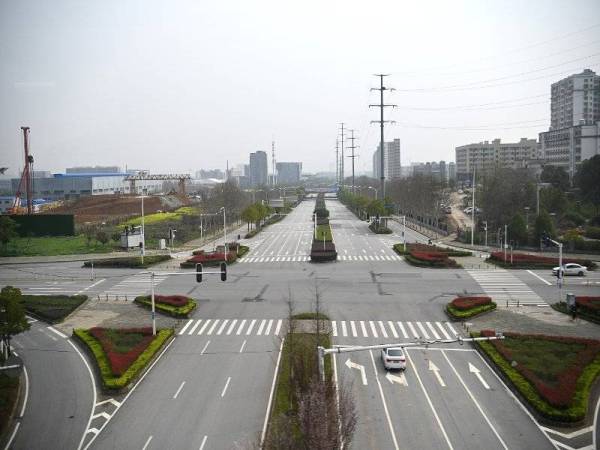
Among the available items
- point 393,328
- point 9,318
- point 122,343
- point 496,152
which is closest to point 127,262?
point 122,343

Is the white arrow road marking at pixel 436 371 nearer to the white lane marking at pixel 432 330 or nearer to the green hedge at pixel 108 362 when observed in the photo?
the white lane marking at pixel 432 330

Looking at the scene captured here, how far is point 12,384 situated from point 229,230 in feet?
163

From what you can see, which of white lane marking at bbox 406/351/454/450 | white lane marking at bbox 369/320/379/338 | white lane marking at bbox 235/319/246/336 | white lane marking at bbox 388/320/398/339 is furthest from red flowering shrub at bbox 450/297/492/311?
white lane marking at bbox 235/319/246/336

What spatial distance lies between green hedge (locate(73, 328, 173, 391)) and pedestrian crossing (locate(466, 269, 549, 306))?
674 inches

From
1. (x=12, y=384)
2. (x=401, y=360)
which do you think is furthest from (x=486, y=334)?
(x=12, y=384)

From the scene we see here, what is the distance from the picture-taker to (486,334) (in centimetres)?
2270

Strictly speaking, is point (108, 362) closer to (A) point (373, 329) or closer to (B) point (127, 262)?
(A) point (373, 329)

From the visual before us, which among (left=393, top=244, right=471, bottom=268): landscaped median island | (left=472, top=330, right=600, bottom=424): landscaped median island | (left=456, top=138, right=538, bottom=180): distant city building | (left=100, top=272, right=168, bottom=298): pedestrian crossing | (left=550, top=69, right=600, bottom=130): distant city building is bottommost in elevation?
(left=472, top=330, right=600, bottom=424): landscaped median island

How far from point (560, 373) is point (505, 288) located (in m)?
13.8

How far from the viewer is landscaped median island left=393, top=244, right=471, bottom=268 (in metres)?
39.4

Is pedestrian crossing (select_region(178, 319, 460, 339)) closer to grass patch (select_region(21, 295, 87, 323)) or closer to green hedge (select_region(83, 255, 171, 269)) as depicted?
grass patch (select_region(21, 295, 87, 323))

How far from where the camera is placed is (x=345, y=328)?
25375 mm

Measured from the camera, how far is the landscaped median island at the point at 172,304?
27694 mm

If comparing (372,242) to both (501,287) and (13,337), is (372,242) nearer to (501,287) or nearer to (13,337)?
(501,287)
